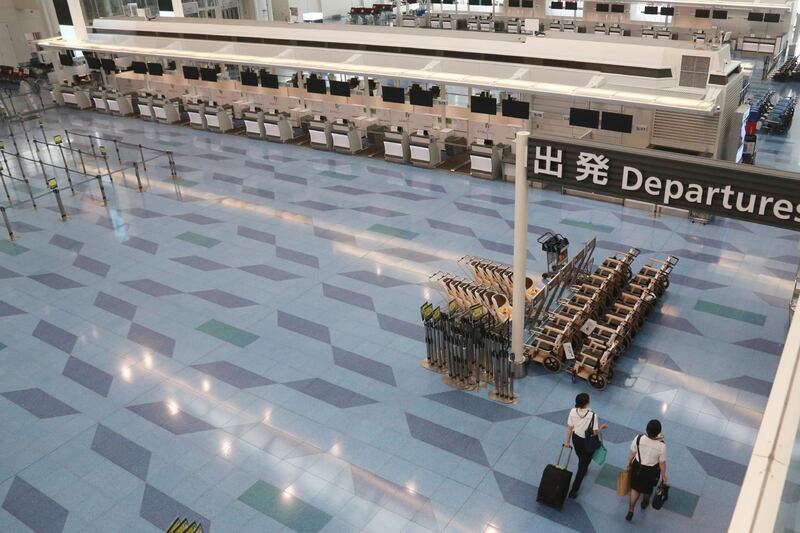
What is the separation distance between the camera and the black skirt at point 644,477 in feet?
18.0

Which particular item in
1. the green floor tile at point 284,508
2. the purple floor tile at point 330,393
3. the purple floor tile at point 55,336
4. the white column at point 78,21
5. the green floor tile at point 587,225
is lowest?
the green floor tile at point 284,508

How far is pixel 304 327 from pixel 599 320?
13.4 ft

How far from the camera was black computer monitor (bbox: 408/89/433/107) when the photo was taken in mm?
14984

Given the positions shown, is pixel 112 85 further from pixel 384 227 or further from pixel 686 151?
pixel 686 151

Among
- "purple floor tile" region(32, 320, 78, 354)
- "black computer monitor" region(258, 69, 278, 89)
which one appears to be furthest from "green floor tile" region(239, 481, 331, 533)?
"black computer monitor" region(258, 69, 278, 89)

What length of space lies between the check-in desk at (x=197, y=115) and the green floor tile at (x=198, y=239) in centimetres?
768

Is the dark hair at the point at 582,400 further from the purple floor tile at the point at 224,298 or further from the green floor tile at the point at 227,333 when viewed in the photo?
the purple floor tile at the point at 224,298

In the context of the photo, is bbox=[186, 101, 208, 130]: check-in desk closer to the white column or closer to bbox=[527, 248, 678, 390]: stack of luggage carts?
the white column

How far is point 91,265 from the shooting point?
11.1 metres

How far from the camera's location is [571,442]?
636cm

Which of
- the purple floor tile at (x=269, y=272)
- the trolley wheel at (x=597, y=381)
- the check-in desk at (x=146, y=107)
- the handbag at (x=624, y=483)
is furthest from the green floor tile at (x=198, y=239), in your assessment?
the check-in desk at (x=146, y=107)

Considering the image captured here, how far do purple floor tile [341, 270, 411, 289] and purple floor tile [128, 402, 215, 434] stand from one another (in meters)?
3.63

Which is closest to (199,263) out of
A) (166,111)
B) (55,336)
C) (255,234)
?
(255,234)

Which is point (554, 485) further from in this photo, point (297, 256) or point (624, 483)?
point (297, 256)
